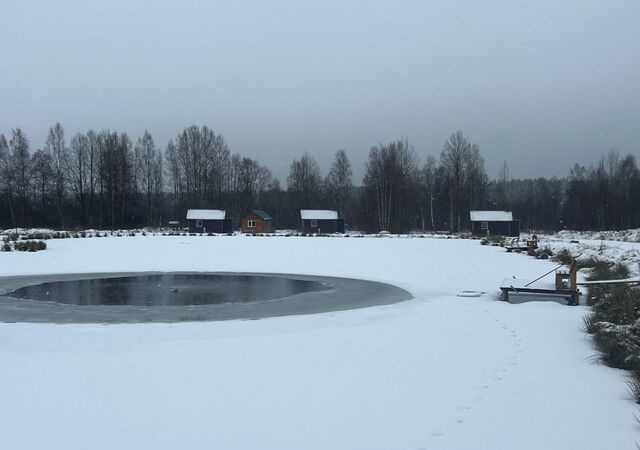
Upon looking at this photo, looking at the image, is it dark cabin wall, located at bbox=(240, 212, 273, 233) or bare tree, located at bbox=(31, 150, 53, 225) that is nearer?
bare tree, located at bbox=(31, 150, 53, 225)

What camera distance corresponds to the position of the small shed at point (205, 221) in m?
72.9

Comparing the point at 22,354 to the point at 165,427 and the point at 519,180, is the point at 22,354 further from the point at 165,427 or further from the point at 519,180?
the point at 519,180

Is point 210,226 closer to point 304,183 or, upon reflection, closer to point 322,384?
point 304,183

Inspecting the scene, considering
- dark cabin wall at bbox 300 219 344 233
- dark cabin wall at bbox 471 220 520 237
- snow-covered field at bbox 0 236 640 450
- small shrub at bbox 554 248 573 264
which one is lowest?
snow-covered field at bbox 0 236 640 450

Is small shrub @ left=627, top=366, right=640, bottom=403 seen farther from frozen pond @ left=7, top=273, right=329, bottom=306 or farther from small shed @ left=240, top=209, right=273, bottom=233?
small shed @ left=240, top=209, right=273, bottom=233

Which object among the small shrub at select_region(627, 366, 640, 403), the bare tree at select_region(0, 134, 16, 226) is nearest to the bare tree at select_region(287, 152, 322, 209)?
the bare tree at select_region(0, 134, 16, 226)

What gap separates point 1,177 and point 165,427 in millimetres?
78394

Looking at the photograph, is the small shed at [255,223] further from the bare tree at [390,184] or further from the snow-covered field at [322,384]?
the snow-covered field at [322,384]

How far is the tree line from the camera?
7569 centimetres

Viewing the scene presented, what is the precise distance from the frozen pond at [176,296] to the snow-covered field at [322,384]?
1312mm

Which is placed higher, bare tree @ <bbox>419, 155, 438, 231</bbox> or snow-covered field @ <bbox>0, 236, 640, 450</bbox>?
bare tree @ <bbox>419, 155, 438, 231</bbox>

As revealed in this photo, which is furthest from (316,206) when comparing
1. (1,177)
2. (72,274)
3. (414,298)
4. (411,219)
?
(414,298)

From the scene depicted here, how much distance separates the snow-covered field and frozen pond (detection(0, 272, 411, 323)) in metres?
1.31

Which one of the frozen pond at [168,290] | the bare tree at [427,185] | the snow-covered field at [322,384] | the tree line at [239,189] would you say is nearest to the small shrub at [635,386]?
the snow-covered field at [322,384]
